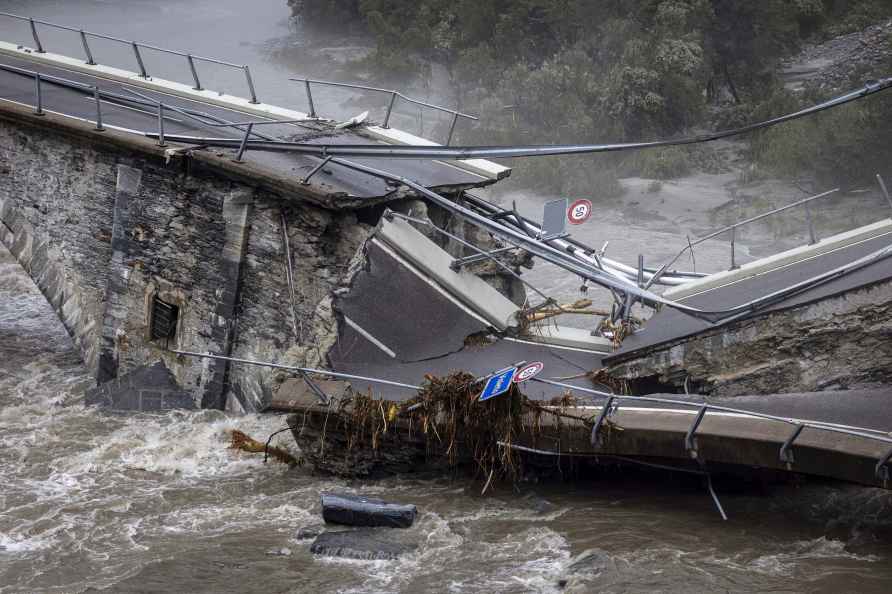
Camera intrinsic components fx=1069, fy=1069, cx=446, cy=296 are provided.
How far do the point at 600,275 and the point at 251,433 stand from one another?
14.2 ft

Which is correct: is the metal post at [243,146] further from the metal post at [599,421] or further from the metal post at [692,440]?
the metal post at [692,440]

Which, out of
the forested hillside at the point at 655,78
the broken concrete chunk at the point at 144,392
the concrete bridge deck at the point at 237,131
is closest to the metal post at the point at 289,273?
the concrete bridge deck at the point at 237,131

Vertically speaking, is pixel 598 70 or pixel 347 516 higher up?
pixel 598 70

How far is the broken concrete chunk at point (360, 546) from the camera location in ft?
26.9

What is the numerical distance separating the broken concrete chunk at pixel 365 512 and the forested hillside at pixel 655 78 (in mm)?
15250

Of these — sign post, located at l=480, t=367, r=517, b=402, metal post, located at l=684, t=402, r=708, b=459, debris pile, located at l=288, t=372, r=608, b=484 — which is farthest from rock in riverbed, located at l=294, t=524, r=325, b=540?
metal post, located at l=684, t=402, r=708, b=459

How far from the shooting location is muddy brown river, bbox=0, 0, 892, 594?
768 cm

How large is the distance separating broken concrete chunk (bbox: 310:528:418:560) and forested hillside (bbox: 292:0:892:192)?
15.6 meters

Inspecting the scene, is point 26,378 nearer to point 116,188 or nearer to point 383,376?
point 116,188

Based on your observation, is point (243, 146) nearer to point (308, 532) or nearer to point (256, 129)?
point (256, 129)

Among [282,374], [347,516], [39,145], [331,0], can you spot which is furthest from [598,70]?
[347,516]

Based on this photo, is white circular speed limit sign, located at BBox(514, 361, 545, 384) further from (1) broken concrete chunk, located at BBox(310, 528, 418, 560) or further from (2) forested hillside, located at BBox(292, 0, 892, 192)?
(2) forested hillside, located at BBox(292, 0, 892, 192)

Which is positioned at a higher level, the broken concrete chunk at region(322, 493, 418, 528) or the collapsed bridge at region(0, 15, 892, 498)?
the collapsed bridge at region(0, 15, 892, 498)

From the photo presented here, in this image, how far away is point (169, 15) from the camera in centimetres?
4328
